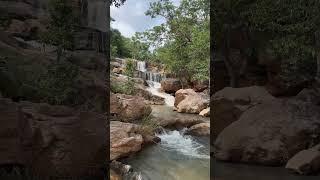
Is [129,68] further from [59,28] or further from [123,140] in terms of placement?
[59,28]

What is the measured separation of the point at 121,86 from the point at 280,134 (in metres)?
4.54

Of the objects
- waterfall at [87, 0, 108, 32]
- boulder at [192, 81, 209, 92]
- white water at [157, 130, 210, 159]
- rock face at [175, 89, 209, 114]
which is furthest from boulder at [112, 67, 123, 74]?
waterfall at [87, 0, 108, 32]

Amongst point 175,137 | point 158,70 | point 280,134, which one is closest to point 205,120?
point 175,137

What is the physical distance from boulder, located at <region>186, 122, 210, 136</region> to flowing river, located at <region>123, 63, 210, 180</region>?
0.15m

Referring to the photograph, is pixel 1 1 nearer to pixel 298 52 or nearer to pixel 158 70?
pixel 298 52

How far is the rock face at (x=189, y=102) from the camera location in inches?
376

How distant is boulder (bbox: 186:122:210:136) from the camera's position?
7.36m

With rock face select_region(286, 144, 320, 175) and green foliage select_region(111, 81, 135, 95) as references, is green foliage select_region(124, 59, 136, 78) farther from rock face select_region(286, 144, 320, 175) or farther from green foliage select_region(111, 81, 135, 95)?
rock face select_region(286, 144, 320, 175)

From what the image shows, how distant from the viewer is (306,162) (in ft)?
14.3

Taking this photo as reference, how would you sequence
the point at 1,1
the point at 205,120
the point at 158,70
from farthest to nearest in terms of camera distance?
1. the point at 158,70
2. the point at 205,120
3. the point at 1,1

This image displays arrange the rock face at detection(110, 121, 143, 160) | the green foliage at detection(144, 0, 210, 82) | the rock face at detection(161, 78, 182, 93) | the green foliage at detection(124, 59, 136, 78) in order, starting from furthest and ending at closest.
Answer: the rock face at detection(161, 78, 182, 93) < the green foliage at detection(124, 59, 136, 78) < the green foliage at detection(144, 0, 210, 82) < the rock face at detection(110, 121, 143, 160)

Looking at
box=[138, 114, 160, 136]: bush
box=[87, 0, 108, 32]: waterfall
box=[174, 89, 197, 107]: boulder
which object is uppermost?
box=[87, 0, 108, 32]: waterfall

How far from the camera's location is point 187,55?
8422mm

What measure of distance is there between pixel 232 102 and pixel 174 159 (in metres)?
1.71
